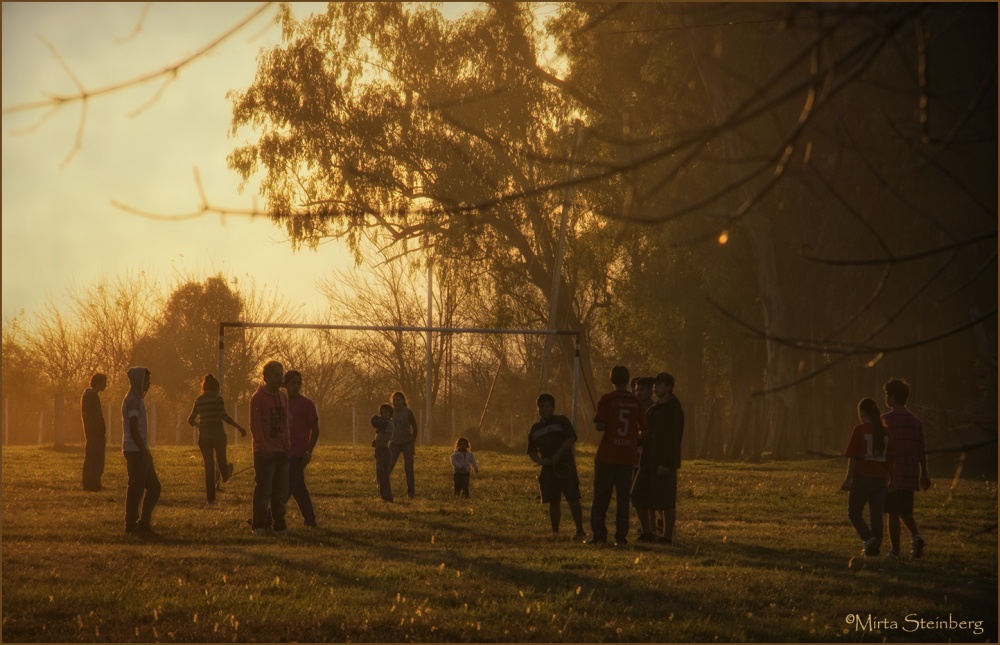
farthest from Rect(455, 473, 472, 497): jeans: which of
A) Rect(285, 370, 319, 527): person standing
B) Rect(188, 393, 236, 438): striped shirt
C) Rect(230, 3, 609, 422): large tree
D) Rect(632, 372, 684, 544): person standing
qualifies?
Rect(230, 3, 609, 422): large tree

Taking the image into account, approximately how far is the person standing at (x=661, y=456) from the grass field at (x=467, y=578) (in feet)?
1.72

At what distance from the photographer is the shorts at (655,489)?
38.3 feet

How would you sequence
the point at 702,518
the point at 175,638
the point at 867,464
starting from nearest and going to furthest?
the point at 175,638 → the point at 867,464 → the point at 702,518

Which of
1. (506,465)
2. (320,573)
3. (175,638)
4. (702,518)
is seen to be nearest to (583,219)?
(506,465)

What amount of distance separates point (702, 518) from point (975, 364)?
14.5 metres

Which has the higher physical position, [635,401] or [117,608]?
[635,401]

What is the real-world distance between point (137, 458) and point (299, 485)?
6.34 ft

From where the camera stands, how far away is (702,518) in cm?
1557

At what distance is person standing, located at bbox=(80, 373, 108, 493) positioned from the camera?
637 inches

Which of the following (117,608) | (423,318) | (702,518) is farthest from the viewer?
(423,318)

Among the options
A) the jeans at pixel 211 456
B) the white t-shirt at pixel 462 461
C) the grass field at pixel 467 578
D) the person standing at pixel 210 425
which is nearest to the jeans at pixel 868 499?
the grass field at pixel 467 578

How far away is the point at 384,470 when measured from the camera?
17.0 m

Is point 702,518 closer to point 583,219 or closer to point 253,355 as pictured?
point 583,219

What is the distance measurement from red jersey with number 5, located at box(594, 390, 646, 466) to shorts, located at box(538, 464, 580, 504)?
2.60 feet
